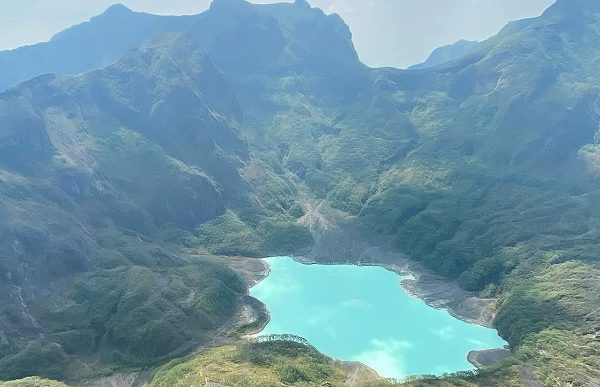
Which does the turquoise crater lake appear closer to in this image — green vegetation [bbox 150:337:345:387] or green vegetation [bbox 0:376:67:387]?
green vegetation [bbox 150:337:345:387]

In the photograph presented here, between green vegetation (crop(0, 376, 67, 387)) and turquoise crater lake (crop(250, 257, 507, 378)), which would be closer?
green vegetation (crop(0, 376, 67, 387))

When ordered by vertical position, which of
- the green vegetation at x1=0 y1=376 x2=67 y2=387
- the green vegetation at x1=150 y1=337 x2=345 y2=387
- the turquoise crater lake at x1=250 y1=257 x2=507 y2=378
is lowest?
the green vegetation at x1=0 y1=376 x2=67 y2=387

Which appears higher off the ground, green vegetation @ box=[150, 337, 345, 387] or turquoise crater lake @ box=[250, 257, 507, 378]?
turquoise crater lake @ box=[250, 257, 507, 378]

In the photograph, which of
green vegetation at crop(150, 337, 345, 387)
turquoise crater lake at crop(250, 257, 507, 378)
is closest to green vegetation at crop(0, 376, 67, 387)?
green vegetation at crop(150, 337, 345, 387)

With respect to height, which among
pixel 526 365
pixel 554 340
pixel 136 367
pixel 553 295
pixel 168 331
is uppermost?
pixel 553 295

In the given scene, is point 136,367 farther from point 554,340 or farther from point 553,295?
point 553,295

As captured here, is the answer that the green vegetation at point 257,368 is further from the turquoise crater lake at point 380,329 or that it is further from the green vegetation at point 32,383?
the green vegetation at point 32,383

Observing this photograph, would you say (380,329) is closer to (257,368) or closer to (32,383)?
(257,368)

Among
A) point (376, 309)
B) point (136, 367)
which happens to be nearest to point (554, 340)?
point (376, 309)
